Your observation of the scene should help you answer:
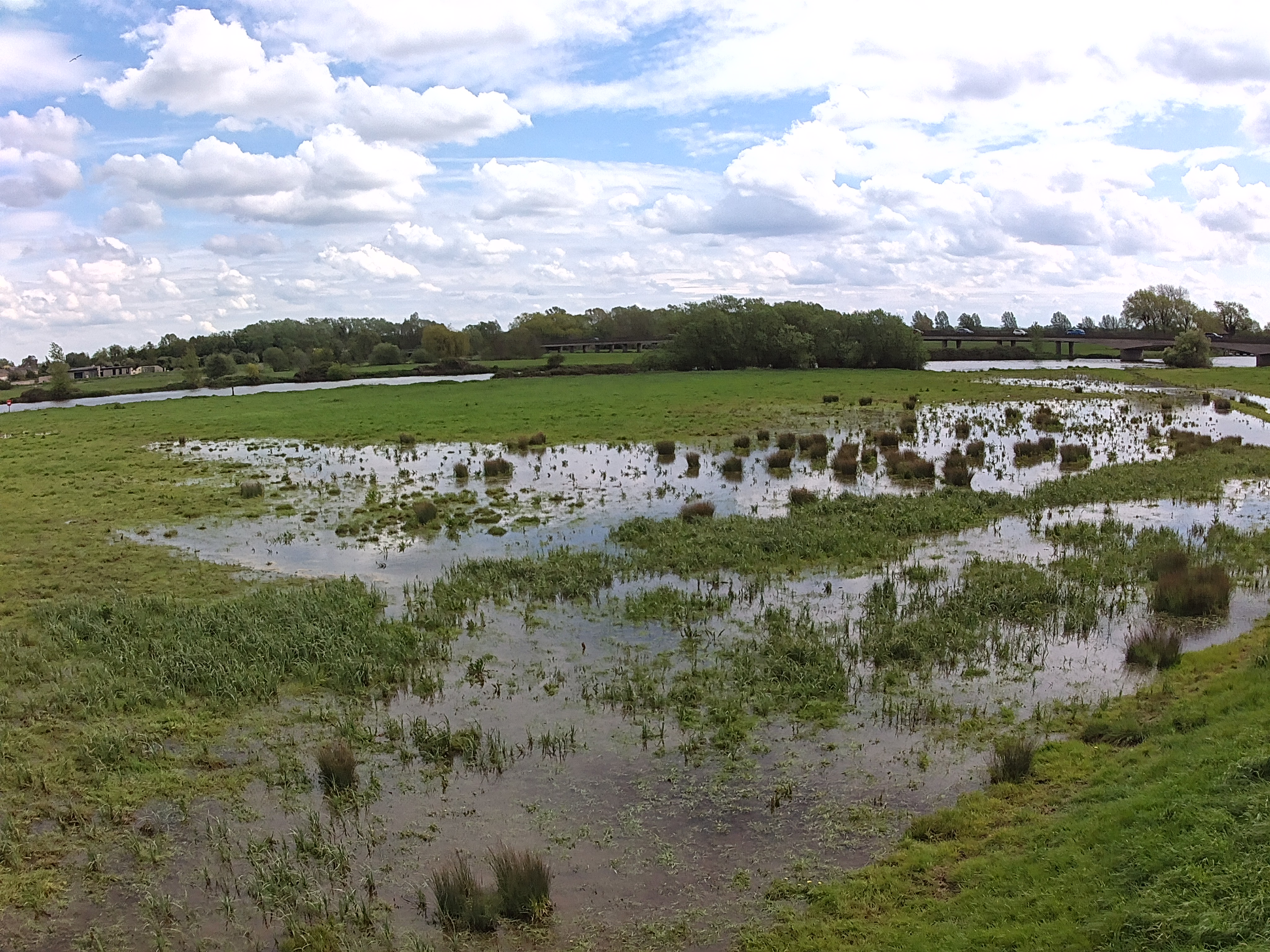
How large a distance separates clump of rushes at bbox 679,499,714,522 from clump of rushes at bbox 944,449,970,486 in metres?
8.56

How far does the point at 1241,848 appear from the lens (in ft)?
22.4

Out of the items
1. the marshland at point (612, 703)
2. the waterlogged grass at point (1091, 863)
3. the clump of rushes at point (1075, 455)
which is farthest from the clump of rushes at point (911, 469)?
the waterlogged grass at point (1091, 863)

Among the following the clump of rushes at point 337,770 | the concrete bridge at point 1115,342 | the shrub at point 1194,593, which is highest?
the concrete bridge at point 1115,342

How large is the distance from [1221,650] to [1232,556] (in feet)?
20.8

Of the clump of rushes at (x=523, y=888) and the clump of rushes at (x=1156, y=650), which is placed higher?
the clump of rushes at (x=1156, y=650)

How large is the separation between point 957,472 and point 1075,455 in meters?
7.04

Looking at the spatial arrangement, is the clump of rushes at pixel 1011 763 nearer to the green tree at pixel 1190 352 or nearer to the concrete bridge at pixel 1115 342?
the green tree at pixel 1190 352

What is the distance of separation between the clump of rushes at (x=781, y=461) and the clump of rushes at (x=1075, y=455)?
382 inches

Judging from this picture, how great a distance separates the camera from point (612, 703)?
1270 centimetres

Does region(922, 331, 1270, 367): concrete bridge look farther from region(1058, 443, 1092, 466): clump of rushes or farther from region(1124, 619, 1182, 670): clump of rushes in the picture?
region(1124, 619, 1182, 670): clump of rushes

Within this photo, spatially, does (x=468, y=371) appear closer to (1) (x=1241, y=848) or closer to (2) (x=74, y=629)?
(2) (x=74, y=629)

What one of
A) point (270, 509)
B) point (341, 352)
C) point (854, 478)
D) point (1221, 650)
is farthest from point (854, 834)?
point (341, 352)

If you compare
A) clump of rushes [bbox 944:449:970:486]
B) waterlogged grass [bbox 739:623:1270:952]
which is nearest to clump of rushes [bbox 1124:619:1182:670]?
waterlogged grass [bbox 739:623:1270:952]

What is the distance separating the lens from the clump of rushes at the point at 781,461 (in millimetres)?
32156
